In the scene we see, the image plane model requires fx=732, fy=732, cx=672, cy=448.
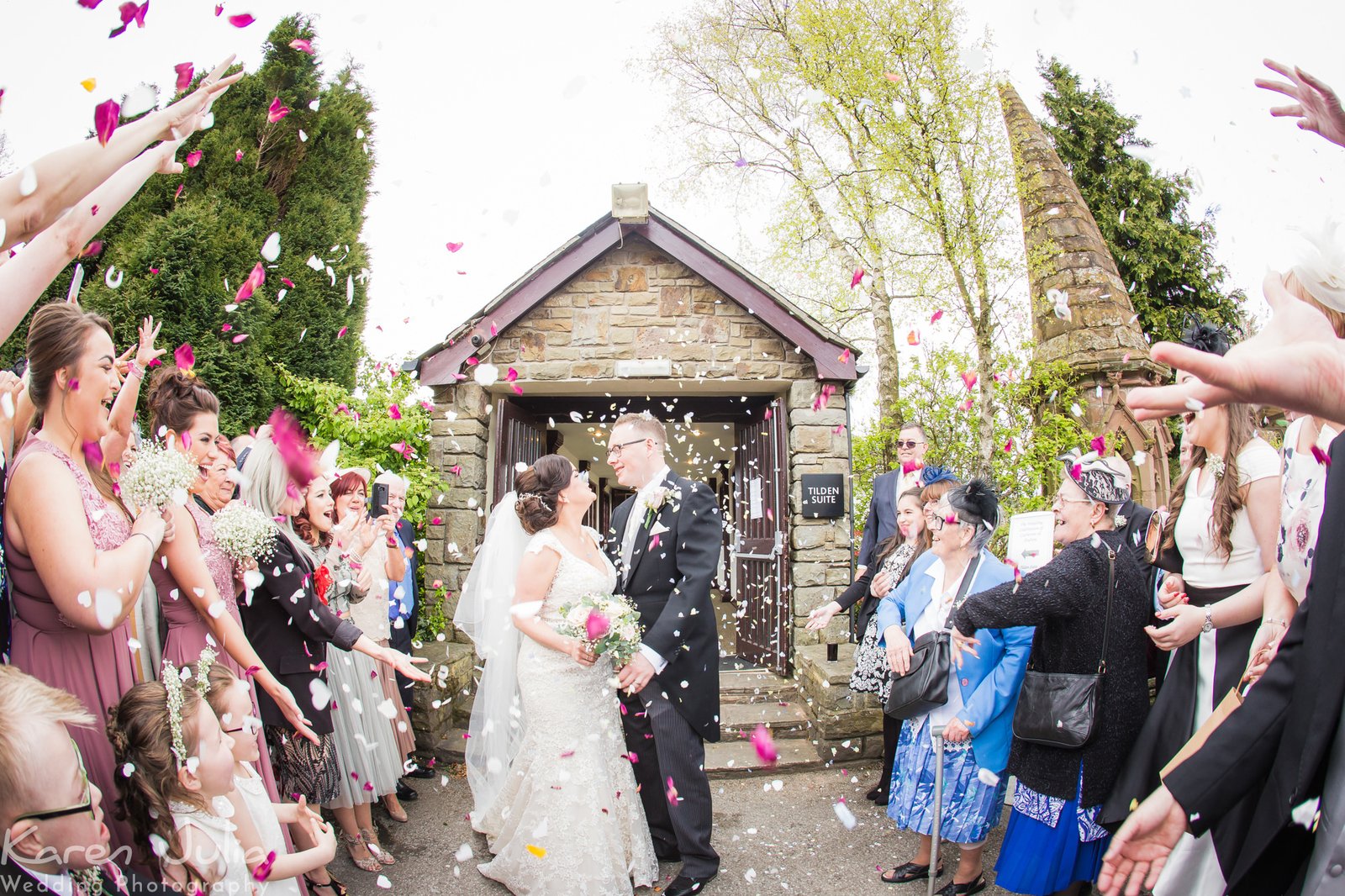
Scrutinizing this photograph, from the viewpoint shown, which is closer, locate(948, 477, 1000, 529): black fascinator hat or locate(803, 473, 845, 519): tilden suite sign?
locate(948, 477, 1000, 529): black fascinator hat

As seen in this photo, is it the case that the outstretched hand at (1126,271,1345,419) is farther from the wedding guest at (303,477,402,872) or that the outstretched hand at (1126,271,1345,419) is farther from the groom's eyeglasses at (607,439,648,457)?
the wedding guest at (303,477,402,872)

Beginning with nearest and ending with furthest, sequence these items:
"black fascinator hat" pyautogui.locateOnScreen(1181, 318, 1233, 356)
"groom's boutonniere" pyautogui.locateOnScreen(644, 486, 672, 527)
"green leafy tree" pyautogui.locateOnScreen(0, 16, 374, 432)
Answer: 1. "black fascinator hat" pyautogui.locateOnScreen(1181, 318, 1233, 356)
2. "groom's boutonniere" pyautogui.locateOnScreen(644, 486, 672, 527)
3. "green leafy tree" pyautogui.locateOnScreen(0, 16, 374, 432)

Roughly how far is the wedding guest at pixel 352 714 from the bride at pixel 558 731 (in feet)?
2.15

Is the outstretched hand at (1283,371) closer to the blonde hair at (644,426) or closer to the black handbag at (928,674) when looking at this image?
the black handbag at (928,674)

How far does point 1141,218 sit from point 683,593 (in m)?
14.2

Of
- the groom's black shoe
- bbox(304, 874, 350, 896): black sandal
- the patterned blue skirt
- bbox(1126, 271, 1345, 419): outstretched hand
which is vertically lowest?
the groom's black shoe

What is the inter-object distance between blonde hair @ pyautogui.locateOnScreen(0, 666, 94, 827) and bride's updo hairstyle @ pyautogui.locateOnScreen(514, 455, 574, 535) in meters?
2.25

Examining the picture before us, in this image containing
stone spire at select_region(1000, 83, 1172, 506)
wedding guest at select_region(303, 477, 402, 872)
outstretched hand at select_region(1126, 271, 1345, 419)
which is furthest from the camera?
stone spire at select_region(1000, 83, 1172, 506)

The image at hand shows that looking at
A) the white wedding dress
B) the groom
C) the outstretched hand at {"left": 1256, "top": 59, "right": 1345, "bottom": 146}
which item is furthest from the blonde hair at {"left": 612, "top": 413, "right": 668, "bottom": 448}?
the outstretched hand at {"left": 1256, "top": 59, "right": 1345, "bottom": 146}

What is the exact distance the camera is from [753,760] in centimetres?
579

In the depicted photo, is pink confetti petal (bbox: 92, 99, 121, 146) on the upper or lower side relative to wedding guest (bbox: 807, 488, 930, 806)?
upper

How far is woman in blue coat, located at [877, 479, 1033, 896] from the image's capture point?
356 centimetres

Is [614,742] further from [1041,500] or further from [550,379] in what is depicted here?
[1041,500]

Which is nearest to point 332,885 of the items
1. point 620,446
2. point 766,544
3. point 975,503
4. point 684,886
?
point 684,886
